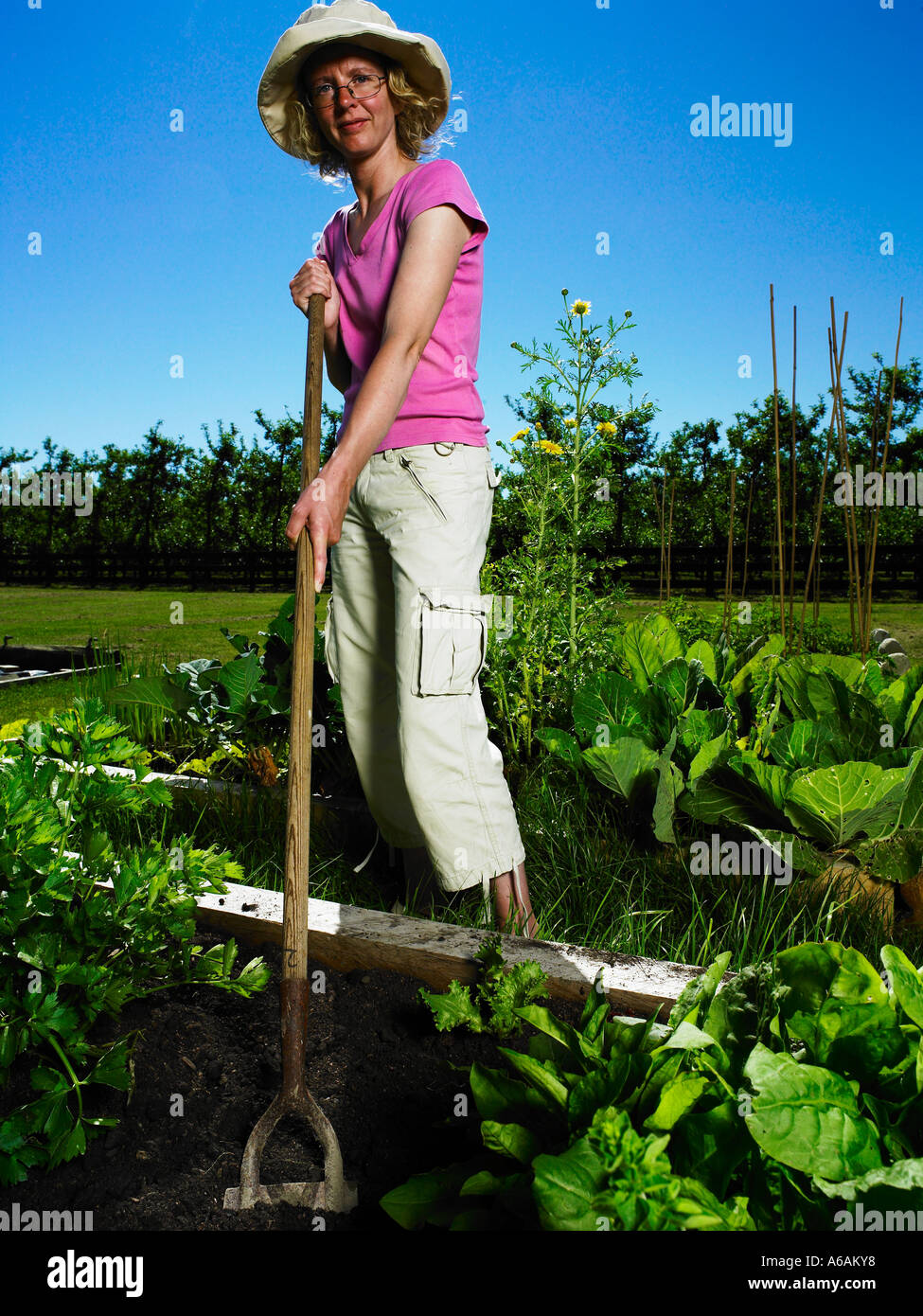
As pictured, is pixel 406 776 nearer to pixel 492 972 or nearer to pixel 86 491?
pixel 492 972

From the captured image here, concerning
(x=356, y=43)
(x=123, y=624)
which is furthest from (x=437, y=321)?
(x=123, y=624)

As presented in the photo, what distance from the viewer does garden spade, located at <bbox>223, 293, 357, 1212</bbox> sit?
125 centimetres

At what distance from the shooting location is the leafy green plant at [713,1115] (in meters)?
0.88

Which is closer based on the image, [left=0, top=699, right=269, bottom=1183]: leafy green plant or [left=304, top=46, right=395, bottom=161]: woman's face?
[left=0, top=699, right=269, bottom=1183]: leafy green plant

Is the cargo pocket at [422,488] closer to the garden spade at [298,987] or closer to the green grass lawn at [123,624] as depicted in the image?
the garden spade at [298,987]

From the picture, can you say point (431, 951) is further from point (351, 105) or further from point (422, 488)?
point (351, 105)

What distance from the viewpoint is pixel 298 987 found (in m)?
1.36

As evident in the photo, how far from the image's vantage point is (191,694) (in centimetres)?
351

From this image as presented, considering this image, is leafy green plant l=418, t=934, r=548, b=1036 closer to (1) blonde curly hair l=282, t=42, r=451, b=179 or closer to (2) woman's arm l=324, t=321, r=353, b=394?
(2) woman's arm l=324, t=321, r=353, b=394

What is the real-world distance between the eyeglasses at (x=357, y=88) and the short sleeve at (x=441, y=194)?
202mm

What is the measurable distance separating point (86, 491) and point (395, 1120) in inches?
967

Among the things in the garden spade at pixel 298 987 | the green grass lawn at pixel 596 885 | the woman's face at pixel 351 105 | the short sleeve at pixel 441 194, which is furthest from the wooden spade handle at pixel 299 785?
the woman's face at pixel 351 105

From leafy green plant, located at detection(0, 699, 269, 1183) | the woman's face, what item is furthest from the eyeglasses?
leafy green plant, located at detection(0, 699, 269, 1183)

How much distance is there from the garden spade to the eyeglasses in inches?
40.0
